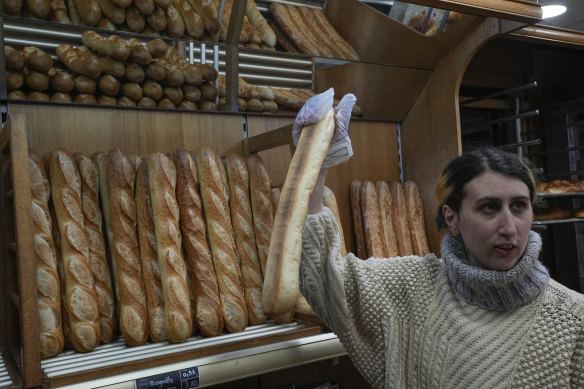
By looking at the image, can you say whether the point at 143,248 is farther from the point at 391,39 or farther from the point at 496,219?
the point at 391,39

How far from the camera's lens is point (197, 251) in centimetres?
168

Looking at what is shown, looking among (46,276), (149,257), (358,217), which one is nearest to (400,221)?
(358,217)

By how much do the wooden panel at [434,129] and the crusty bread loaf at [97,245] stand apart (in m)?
1.49

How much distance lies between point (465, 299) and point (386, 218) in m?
1.08

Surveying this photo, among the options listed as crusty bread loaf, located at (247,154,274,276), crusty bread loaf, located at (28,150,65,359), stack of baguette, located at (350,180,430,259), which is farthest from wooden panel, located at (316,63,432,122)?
crusty bread loaf, located at (28,150,65,359)

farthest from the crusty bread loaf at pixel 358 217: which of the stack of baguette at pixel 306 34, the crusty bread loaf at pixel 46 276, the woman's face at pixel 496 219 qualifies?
the crusty bread loaf at pixel 46 276

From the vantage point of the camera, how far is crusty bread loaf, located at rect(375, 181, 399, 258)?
2352 mm

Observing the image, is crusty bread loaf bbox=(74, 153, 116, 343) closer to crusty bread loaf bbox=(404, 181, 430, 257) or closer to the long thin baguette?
the long thin baguette

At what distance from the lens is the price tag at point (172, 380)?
1318 mm

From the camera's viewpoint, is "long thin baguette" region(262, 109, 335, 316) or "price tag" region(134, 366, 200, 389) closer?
"long thin baguette" region(262, 109, 335, 316)

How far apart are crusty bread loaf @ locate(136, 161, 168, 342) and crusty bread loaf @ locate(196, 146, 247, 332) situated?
178mm

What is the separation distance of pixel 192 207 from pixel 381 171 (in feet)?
3.86

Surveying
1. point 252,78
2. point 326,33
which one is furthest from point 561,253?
point 252,78

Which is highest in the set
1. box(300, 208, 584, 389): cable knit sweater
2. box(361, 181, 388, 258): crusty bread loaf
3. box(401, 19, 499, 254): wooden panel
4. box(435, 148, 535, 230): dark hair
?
box(401, 19, 499, 254): wooden panel
